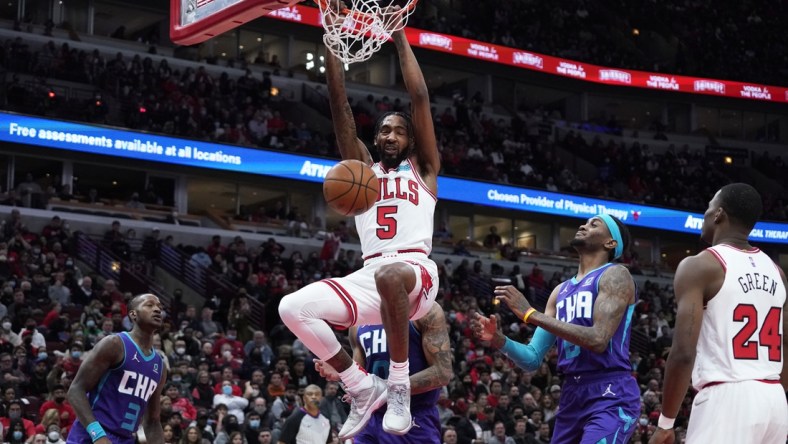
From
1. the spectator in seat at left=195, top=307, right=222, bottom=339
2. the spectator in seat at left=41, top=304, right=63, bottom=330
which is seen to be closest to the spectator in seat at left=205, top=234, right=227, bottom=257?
the spectator in seat at left=195, top=307, right=222, bottom=339

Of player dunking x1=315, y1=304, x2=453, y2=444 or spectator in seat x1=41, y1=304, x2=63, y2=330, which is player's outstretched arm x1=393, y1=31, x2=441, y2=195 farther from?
spectator in seat x1=41, y1=304, x2=63, y2=330

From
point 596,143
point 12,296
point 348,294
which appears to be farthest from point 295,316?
point 596,143

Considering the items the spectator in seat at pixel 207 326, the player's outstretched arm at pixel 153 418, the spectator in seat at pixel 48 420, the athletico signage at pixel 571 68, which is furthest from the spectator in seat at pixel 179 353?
the athletico signage at pixel 571 68

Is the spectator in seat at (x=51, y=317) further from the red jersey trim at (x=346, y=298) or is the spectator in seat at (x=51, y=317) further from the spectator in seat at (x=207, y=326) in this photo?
the red jersey trim at (x=346, y=298)

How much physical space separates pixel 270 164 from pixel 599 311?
2274 cm

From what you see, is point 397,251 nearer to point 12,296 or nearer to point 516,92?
point 12,296

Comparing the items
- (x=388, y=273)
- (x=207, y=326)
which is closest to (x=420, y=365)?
(x=388, y=273)

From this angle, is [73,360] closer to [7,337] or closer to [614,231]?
[7,337]

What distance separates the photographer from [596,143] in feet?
127

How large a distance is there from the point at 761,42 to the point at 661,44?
14.0ft

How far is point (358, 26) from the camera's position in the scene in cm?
749

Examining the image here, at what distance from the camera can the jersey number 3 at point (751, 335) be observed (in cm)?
569

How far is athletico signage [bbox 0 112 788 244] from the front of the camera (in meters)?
26.0

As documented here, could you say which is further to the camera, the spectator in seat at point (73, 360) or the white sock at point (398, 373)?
the spectator in seat at point (73, 360)
